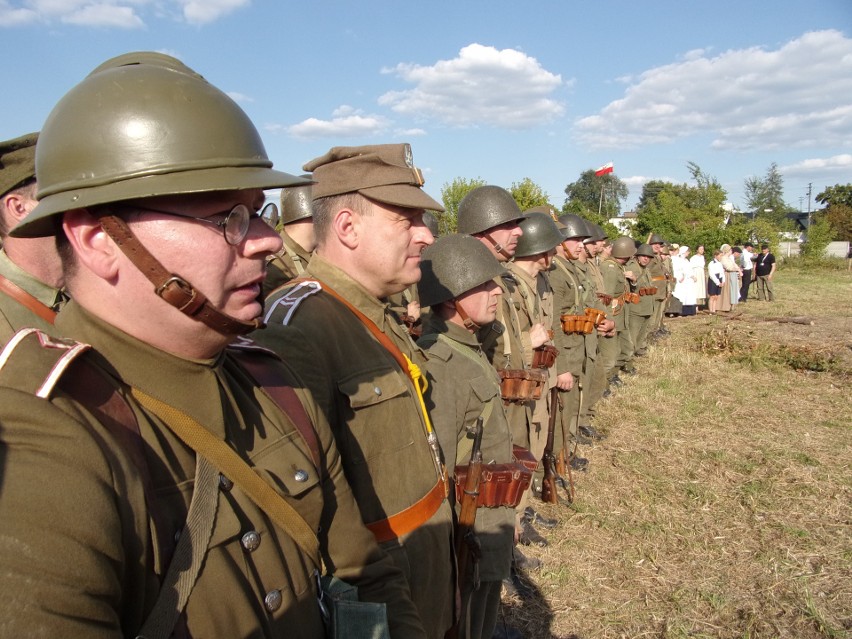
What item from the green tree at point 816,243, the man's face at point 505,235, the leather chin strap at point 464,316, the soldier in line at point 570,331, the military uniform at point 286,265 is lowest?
the green tree at point 816,243

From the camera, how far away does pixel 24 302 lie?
8.60 feet

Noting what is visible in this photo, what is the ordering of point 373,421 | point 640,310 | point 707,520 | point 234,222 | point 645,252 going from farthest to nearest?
point 645,252 < point 640,310 < point 707,520 < point 373,421 < point 234,222

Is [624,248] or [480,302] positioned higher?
[480,302]

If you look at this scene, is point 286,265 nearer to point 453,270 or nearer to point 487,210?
point 487,210

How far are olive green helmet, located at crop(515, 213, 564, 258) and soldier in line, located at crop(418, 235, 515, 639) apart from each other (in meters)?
2.37

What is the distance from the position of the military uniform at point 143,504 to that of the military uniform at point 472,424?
1.35 meters

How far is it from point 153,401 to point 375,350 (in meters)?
1.11

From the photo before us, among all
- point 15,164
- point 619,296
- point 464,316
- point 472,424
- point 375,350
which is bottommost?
point 619,296

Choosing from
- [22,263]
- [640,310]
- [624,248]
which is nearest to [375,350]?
[22,263]

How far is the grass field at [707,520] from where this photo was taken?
4.40 m

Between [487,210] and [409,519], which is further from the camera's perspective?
[487,210]

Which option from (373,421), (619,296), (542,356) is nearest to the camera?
(373,421)

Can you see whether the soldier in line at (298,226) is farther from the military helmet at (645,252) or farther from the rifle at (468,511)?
the military helmet at (645,252)

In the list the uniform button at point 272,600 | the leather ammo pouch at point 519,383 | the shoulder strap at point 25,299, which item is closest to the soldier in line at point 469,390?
the leather ammo pouch at point 519,383
